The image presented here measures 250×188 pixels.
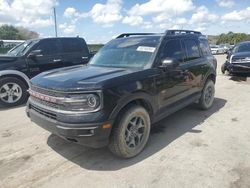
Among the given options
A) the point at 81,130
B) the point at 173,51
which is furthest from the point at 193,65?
the point at 81,130

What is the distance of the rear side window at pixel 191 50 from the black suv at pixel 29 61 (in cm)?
418

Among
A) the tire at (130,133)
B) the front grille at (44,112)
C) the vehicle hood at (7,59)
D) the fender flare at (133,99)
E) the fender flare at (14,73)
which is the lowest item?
the tire at (130,133)

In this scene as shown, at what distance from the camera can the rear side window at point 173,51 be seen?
4.41 meters

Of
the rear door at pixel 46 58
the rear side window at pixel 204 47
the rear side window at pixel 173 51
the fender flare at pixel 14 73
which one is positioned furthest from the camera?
the rear door at pixel 46 58

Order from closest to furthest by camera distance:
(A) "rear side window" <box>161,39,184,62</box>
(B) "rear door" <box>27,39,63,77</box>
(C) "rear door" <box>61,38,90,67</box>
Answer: (A) "rear side window" <box>161,39,184,62</box>, (B) "rear door" <box>27,39,63,77</box>, (C) "rear door" <box>61,38,90,67</box>

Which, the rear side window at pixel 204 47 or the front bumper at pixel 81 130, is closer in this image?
the front bumper at pixel 81 130

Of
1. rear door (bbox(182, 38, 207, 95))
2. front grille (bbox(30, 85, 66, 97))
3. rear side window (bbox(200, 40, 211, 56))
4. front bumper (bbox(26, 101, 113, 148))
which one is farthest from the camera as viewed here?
rear side window (bbox(200, 40, 211, 56))

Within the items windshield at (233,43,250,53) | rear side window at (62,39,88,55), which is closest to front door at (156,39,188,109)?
rear side window at (62,39,88,55)

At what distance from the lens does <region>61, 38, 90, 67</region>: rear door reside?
316 inches

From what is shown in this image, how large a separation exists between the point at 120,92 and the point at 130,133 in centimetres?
72

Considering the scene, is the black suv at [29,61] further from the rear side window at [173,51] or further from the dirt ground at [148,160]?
the rear side window at [173,51]

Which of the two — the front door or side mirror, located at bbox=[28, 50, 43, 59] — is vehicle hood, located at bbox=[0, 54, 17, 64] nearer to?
side mirror, located at bbox=[28, 50, 43, 59]

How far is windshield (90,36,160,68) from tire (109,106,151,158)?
0.88m

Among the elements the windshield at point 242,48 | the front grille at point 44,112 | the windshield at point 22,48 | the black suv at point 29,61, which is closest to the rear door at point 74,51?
the black suv at point 29,61
